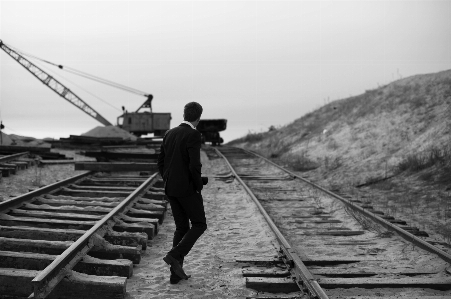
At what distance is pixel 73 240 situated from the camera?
5.25 m

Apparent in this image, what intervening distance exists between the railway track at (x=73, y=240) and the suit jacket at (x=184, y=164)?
0.98m

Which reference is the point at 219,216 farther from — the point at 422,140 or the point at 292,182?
the point at 422,140

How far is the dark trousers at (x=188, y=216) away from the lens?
14.1 ft

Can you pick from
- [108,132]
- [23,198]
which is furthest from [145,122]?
[23,198]

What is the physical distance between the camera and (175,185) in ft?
13.9

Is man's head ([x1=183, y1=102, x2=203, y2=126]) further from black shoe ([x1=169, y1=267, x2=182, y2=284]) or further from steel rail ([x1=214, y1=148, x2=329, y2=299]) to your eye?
steel rail ([x1=214, y1=148, x2=329, y2=299])

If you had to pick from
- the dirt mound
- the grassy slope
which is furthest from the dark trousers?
the dirt mound

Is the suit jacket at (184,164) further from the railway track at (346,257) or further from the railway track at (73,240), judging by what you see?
the railway track at (346,257)

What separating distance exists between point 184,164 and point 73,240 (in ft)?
6.60

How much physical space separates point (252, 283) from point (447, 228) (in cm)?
416

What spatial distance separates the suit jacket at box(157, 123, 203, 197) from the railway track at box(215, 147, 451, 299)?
112 centimetres

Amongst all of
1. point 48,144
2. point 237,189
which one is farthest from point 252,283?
point 48,144

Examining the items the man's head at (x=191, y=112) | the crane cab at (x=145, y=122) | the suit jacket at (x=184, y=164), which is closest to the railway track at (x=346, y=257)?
the suit jacket at (x=184, y=164)

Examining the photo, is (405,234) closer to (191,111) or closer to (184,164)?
(184,164)
